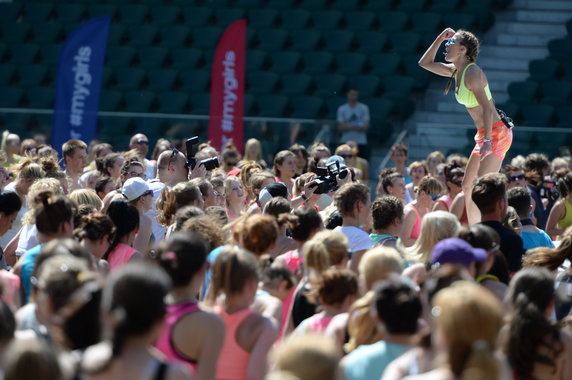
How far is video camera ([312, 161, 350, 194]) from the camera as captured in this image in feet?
21.6

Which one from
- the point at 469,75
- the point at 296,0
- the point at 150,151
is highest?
the point at 296,0

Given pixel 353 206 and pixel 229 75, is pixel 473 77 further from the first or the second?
pixel 229 75

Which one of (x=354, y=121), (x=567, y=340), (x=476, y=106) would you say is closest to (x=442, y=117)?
(x=354, y=121)

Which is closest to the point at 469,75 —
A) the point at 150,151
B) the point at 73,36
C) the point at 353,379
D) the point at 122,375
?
the point at 353,379

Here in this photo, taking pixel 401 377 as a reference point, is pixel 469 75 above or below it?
above

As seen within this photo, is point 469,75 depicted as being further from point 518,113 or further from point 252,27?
point 252,27

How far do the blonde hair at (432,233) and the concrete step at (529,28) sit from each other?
1100cm

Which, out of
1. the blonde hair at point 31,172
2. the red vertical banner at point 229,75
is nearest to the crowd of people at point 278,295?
the blonde hair at point 31,172

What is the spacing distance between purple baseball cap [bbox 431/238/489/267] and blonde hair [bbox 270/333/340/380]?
1281 millimetres

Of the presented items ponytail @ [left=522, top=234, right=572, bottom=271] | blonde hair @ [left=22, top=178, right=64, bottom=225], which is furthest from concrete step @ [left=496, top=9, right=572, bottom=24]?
ponytail @ [left=522, top=234, right=572, bottom=271]

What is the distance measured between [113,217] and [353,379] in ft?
6.99

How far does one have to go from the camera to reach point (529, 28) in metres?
14.9

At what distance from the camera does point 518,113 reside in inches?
525

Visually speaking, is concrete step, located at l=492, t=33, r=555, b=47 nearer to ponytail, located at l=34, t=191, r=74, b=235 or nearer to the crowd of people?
the crowd of people
